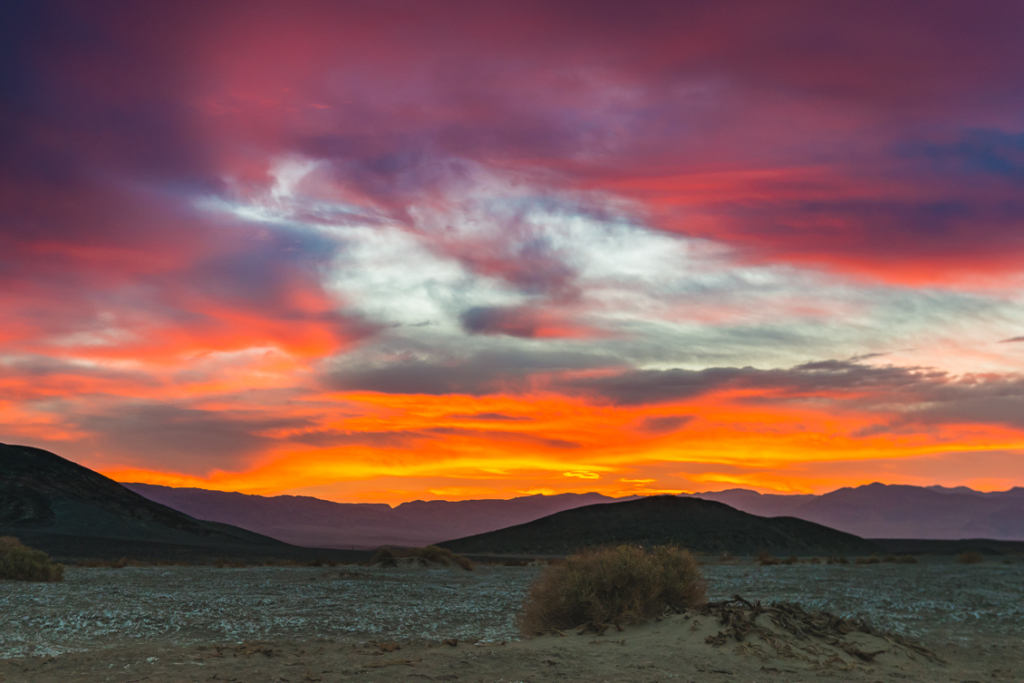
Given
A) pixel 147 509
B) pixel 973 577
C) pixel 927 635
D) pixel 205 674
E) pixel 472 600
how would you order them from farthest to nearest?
pixel 147 509 → pixel 973 577 → pixel 472 600 → pixel 927 635 → pixel 205 674

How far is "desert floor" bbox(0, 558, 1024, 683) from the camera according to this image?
41.0 ft

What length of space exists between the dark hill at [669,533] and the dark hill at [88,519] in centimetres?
3253

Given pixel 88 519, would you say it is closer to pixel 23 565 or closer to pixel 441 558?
pixel 441 558

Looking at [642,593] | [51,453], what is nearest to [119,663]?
[642,593]

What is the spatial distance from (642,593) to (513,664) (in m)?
5.16

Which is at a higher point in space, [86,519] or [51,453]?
[51,453]

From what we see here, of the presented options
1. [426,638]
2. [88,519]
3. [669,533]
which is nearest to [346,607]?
[426,638]

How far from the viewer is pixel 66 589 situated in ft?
87.6

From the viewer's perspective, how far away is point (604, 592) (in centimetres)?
1697

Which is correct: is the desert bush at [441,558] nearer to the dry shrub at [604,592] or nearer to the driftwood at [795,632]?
the dry shrub at [604,592]

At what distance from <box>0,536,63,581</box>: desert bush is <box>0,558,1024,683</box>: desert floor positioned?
155 centimetres

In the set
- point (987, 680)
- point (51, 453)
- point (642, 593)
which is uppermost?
point (51, 453)

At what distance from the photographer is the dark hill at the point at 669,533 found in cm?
Answer: 11340

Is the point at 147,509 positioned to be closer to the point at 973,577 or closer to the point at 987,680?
the point at 973,577
